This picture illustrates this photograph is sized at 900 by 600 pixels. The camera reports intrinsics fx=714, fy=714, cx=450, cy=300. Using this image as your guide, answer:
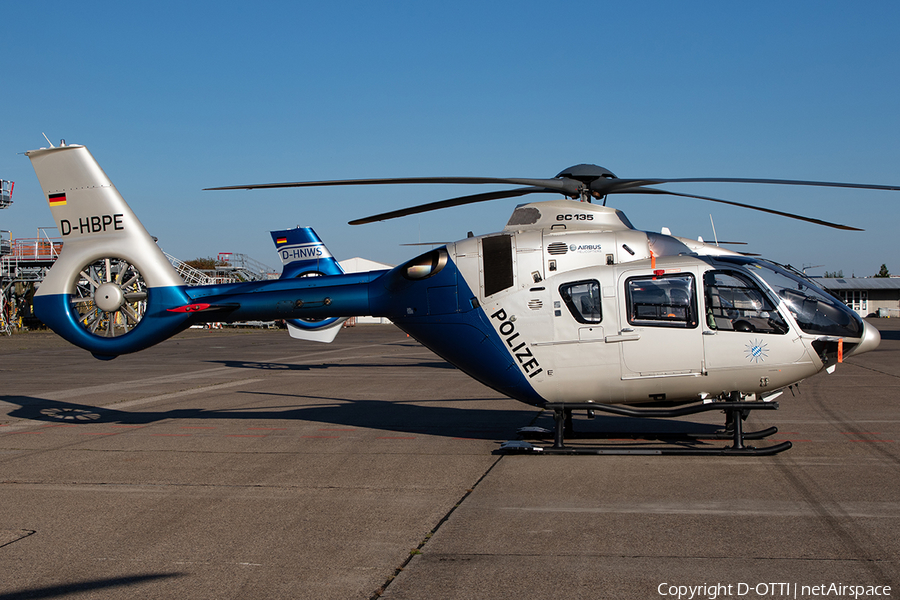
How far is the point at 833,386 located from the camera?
16.8m

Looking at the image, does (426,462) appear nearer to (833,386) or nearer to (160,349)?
(833,386)

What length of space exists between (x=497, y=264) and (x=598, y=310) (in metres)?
1.42

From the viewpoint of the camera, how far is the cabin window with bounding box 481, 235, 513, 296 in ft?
30.3

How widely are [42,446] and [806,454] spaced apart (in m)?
10.2

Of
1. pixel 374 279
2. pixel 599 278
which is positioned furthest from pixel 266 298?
pixel 599 278

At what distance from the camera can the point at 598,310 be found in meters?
8.88

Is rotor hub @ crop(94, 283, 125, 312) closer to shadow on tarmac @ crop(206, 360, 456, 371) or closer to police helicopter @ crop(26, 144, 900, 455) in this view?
police helicopter @ crop(26, 144, 900, 455)

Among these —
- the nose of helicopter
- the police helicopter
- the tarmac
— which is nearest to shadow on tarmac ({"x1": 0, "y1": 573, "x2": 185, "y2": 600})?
the tarmac

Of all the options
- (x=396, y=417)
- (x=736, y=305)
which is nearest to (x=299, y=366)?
(x=396, y=417)

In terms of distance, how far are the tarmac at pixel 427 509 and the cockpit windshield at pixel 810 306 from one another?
5.07ft

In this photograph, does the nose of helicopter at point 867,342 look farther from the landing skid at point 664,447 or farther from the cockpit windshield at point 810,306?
the landing skid at point 664,447

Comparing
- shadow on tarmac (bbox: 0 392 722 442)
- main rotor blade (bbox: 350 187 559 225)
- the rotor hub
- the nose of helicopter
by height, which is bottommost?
shadow on tarmac (bbox: 0 392 722 442)

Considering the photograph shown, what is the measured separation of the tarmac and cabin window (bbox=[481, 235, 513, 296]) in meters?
2.17

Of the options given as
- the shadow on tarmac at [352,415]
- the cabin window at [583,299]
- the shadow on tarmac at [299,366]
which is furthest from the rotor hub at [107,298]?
the shadow on tarmac at [299,366]
